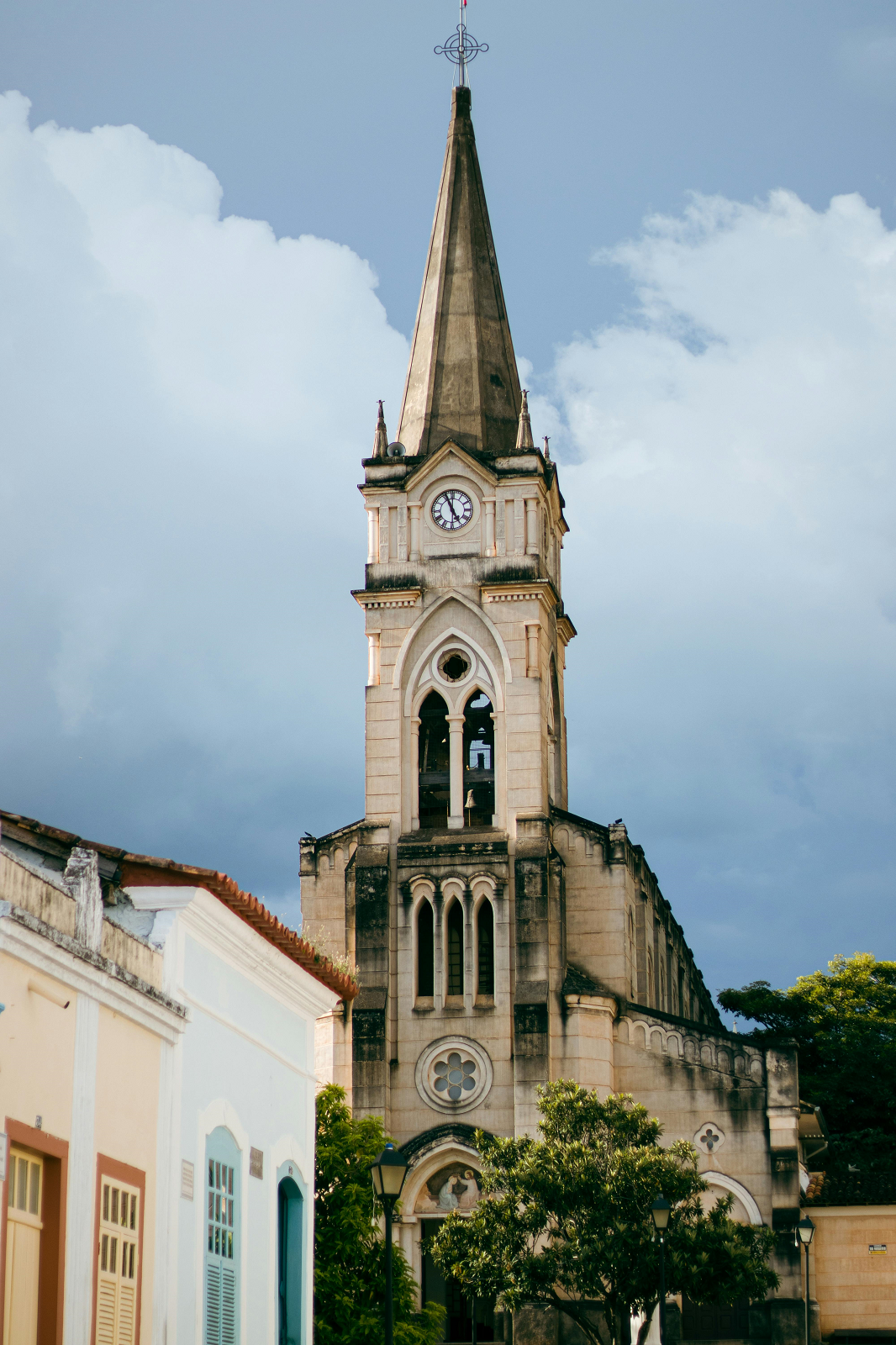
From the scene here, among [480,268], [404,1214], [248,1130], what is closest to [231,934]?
[248,1130]

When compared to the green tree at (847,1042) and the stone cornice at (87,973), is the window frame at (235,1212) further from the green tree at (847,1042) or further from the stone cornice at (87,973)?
the green tree at (847,1042)

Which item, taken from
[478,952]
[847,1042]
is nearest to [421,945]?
[478,952]

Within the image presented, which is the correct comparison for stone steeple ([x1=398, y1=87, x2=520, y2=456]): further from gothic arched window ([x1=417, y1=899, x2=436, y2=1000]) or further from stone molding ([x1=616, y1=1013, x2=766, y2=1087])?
stone molding ([x1=616, y1=1013, x2=766, y2=1087])

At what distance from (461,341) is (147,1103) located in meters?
38.6

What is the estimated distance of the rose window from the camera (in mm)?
46781

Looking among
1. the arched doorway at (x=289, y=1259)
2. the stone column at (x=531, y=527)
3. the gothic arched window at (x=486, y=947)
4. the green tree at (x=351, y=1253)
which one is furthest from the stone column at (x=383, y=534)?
the arched doorway at (x=289, y=1259)

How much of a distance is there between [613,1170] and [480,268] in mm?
29077

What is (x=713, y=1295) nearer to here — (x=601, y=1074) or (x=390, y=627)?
(x=601, y=1074)

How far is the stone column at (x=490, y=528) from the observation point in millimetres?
51062

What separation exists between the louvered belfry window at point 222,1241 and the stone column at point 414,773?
94.1 feet

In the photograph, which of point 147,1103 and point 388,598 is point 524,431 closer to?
point 388,598

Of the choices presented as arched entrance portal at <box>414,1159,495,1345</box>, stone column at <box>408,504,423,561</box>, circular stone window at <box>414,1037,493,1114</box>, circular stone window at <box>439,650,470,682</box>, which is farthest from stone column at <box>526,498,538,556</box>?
arched entrance portal at <box>414,1159,495,1345</box>

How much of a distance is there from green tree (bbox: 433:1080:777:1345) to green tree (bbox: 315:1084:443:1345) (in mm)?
1483

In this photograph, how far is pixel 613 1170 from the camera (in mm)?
35625
